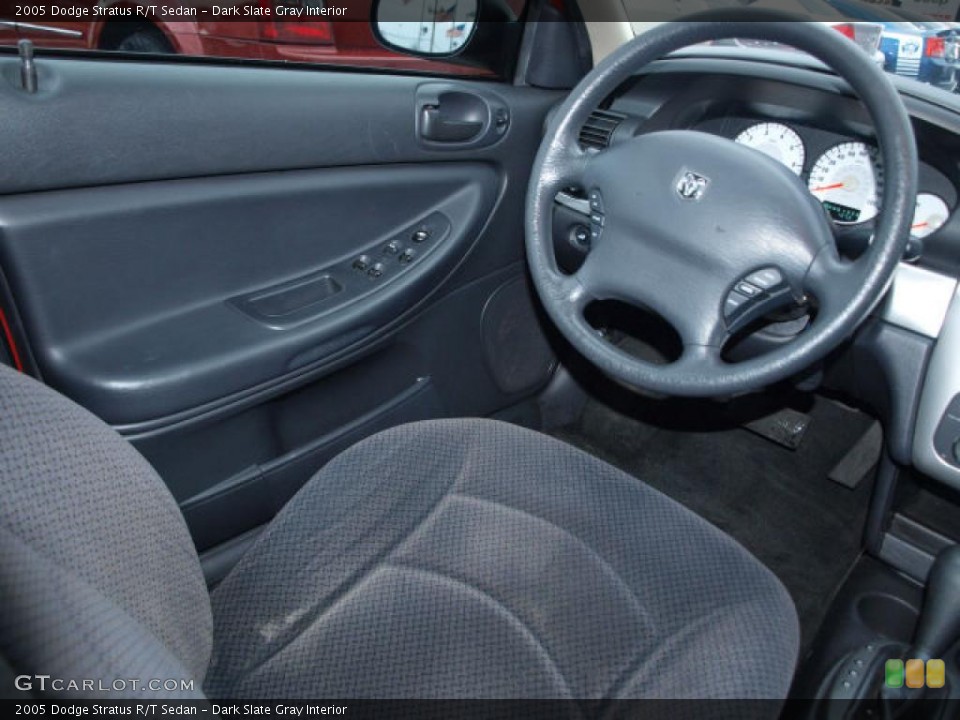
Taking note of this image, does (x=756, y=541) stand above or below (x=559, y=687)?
below

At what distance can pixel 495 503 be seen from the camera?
1207 millimetres

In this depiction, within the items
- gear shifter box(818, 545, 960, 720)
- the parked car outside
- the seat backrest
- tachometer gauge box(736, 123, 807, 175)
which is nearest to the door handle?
tachometer gauge box(736, 123, 807, 175)

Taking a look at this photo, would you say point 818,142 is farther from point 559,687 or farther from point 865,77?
point 559,687

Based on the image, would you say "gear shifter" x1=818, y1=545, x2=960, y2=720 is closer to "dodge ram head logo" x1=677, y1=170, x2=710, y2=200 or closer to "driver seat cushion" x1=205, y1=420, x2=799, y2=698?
"driver seat cushion" x1=205, y1=420, x2=799, y2=698

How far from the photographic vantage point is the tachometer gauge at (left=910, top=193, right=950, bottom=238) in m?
1.32

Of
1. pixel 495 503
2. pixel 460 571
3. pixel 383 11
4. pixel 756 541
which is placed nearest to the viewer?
pixel 460 571

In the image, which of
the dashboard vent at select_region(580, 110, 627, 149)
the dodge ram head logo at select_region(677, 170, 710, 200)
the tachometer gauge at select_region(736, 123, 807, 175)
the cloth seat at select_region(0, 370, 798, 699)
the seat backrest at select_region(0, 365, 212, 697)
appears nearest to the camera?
the seat backrest at select_region(0, 365, 212, 697)

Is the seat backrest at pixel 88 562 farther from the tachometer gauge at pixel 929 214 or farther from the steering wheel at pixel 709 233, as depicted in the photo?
the tachometer gauge at pixel 929 214

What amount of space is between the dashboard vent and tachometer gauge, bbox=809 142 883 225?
356 millimetres

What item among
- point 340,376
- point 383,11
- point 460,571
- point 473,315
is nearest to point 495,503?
point 460,571

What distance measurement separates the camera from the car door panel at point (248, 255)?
125 centimetres

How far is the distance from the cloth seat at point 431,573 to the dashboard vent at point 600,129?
0.58 metres

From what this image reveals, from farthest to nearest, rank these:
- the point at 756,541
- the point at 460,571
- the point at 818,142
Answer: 1. the point at 756,541
2. the point at 818,142
3. the point at 460,571

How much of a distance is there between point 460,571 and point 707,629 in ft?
1.01
